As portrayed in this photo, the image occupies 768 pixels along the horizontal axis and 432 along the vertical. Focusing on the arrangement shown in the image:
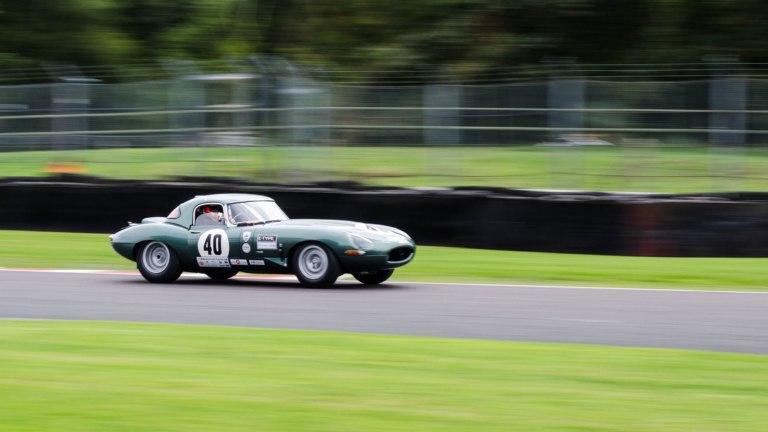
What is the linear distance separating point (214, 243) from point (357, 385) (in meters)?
5.90

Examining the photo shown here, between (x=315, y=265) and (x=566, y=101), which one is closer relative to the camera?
(x=315, y=265)

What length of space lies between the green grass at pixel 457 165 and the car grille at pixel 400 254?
16.1 ft

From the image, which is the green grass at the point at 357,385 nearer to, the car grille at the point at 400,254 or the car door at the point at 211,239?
the car grille at the point at 400,254

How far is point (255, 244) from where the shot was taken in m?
11.4

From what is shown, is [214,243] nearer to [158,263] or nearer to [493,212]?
[158,263]

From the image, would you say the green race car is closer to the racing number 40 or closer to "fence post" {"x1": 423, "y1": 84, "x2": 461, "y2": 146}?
the racing number 40

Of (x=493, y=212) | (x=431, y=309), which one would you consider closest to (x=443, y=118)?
(x=493, y=212)

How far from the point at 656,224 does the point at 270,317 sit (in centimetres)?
668

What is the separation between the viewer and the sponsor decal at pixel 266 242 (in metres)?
11.3

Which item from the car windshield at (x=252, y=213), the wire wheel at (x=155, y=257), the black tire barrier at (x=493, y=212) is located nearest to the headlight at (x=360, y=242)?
the car windshield at (x=252, y=213)

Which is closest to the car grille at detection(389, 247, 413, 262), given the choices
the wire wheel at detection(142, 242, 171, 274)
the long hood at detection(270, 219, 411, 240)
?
the long hood at detection(270, 219, 411, 240)

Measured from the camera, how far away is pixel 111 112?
18.9 meters

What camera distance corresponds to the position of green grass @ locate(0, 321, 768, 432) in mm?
5184

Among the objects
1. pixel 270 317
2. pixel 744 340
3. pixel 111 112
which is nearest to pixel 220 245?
pixel 270 317
